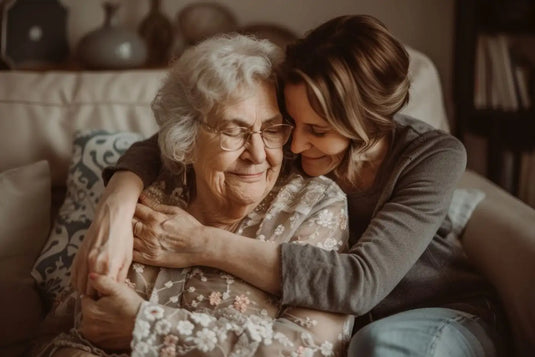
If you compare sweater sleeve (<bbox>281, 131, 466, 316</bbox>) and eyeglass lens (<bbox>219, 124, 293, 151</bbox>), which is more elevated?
eyeglass lens (<bbox>219, 124, 293, 151</bbox>)

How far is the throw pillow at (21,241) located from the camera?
1.75m

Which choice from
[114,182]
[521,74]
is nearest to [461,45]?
[521,74]

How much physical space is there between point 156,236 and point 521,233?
909mm

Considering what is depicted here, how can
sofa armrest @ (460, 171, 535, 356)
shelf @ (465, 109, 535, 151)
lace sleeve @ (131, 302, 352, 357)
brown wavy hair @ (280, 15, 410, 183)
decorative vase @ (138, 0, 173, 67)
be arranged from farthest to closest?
decorative vase @ (138, 0, 173, 67)
shelf @ (465, 109, 535, 151)
sofa armrest @ (460, 171, 535, 356)
brown wavy hair @ (280, 15, 410, 183)
lace sleeve @ (131, 302, 352, 357)

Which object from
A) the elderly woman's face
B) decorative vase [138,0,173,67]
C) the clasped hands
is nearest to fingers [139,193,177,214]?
the clasped hands

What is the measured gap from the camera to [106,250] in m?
1.39

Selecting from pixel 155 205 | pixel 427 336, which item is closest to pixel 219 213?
pixel 155 205

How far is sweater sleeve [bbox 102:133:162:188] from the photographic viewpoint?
1.62 m

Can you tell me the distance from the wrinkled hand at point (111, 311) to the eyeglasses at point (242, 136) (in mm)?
381

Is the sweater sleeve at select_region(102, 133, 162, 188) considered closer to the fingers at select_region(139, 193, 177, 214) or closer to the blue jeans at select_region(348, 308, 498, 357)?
the fingers at select_region(139, 193, 177, 214)

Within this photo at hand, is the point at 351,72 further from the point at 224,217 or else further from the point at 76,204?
the point at 76,204

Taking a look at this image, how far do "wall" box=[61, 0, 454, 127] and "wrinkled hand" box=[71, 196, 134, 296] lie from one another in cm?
164

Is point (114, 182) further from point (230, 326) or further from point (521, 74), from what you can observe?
point (521, 74)

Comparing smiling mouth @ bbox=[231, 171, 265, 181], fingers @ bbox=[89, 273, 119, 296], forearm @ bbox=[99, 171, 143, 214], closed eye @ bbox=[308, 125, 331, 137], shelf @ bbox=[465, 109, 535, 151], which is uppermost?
closed eye @ bbox=[308, 125, 331, 137]
